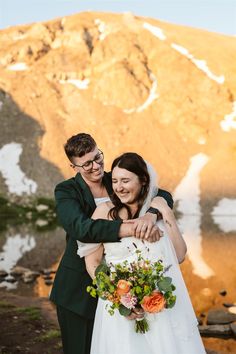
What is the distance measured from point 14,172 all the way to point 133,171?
8088cm

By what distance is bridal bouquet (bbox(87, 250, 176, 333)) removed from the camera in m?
4.66

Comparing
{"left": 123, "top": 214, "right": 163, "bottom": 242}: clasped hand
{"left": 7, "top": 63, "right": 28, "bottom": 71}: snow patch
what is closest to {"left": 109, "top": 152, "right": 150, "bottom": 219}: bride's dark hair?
{"left": 123, "top": 214, "right": 163, "bottom": 242}: clasped hand

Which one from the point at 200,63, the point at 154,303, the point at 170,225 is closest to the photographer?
the point at 154,303

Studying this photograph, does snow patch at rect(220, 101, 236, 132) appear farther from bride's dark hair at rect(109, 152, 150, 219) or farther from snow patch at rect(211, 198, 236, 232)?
bride's dark hair at rect(109, 152, 150, 219)

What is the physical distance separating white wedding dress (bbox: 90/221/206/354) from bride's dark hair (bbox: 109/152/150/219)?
32cm

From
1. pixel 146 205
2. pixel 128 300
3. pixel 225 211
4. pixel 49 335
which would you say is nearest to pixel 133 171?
pixel 146 205

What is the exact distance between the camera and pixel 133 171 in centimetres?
502

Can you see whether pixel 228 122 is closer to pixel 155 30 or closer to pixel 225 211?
pixel 225 211

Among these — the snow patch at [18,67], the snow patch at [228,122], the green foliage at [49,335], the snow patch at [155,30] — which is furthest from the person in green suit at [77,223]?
the snow patch at [155,30]

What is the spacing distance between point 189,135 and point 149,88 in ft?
45.3

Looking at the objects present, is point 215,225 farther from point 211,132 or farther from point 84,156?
point 84,156

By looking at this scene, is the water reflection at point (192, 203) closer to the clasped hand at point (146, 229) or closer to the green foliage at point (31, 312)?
the green foliage at point (31, 312)

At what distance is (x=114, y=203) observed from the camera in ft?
17.2

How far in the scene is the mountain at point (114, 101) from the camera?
3287 inches
